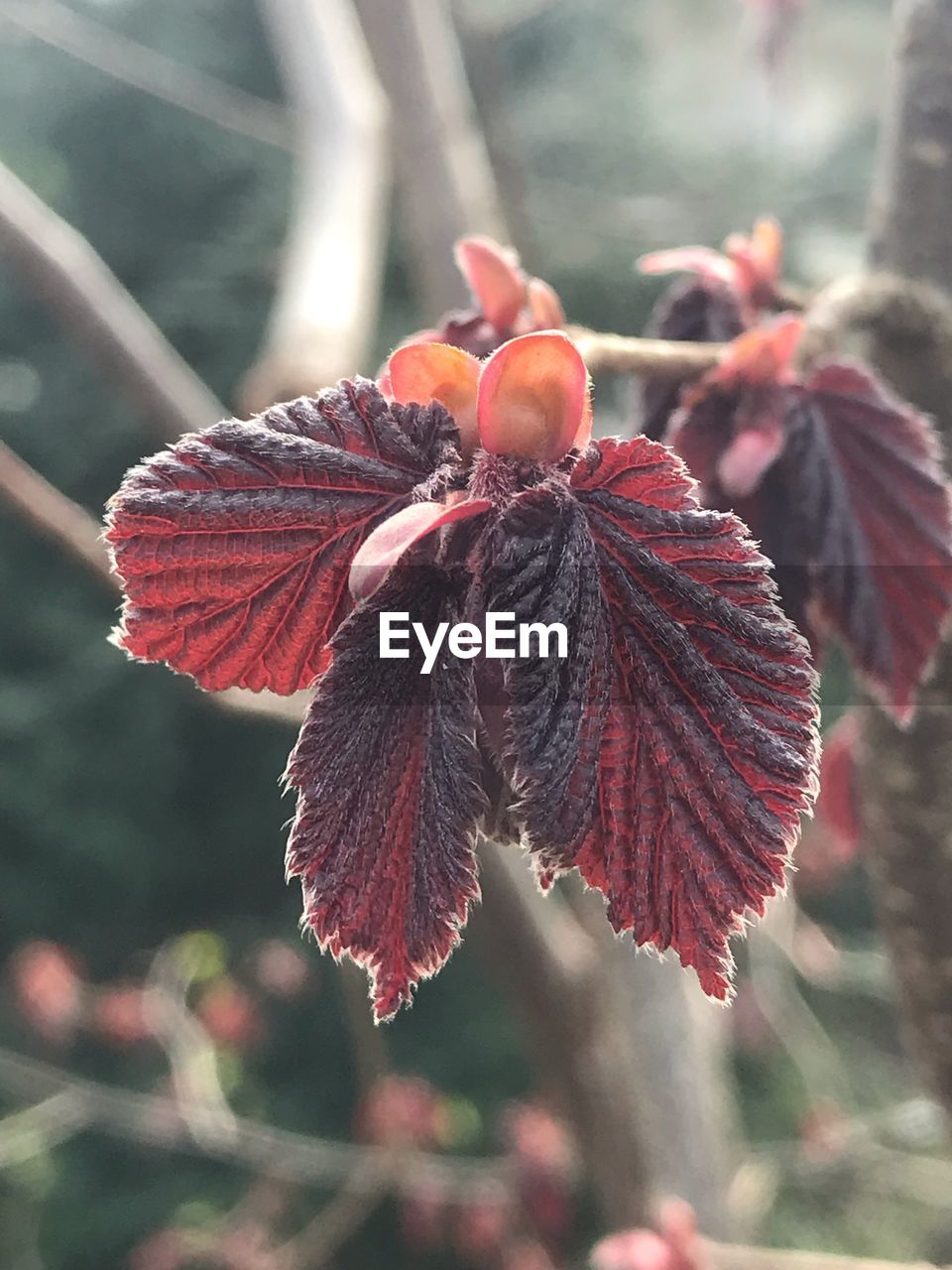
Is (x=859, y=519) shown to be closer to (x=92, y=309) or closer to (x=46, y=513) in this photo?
(x=46, y=513)

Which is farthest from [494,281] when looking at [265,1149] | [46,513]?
[265,1149]

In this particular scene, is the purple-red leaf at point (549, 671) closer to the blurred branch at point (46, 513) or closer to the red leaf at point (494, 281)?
the red leaf at point (494, 281)

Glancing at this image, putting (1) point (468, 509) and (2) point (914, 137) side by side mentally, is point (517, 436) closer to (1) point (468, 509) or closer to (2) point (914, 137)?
(1) point (468, 509)

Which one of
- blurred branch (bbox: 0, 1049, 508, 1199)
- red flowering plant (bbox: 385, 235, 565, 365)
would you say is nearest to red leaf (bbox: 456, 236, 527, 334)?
red flowering plant (bbox: 385, 235, 565, 365)

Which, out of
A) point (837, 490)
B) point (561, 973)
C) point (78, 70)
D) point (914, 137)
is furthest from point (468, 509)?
point (78, 70)

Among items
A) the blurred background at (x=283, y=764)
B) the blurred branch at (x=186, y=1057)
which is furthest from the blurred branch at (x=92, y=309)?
the blurred branch at (x=186, y=1057)
